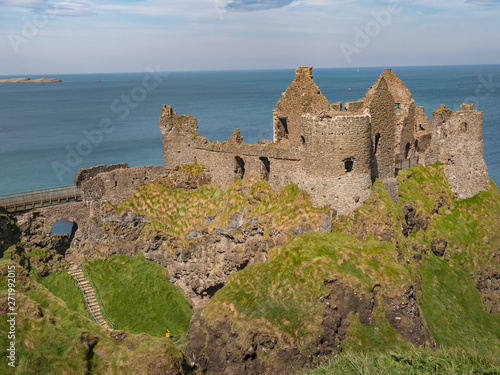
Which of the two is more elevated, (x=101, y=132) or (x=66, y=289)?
(x=101, y=132)

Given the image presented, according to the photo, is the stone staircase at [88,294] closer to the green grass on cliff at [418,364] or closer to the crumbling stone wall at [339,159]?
the crumbling stone wall at [339,159]

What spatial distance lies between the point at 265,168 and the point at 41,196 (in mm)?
16827

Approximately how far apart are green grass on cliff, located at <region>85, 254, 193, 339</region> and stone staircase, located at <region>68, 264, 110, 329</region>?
1.79ft

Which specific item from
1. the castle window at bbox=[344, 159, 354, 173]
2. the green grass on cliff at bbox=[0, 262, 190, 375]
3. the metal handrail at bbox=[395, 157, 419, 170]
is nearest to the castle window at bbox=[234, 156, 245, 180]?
the castle window at bbox=[344, 159, 354, 173]

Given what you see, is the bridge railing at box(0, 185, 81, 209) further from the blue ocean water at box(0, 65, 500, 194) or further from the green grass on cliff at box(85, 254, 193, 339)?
the blue ocean water at box(0, 65, 500, 194)

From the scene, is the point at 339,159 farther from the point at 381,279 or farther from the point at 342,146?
the point at 381,279

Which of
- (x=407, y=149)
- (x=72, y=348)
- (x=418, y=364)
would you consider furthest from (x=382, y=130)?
(x=72, y=348)

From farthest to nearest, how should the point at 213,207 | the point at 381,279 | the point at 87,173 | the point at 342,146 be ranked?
1. the point at 87,173
2. the point at 213,207
3. the point at 342,146
4. the point at 381,279

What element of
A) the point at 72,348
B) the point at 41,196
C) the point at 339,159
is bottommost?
the point at 72,348

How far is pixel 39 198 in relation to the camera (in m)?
38.6

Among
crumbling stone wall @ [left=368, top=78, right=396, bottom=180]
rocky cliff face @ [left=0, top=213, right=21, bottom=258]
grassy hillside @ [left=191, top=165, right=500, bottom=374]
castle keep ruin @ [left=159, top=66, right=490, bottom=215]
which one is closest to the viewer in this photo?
grassy hillside @ [left=191, top=165, right=500, bottom=374]

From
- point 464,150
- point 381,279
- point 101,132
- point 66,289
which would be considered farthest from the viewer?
point 101,132

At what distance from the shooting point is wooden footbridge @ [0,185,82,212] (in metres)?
37.2

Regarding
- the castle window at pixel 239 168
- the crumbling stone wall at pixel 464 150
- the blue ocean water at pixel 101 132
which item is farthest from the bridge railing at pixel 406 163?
the blue ocean water at pixel 101 132
